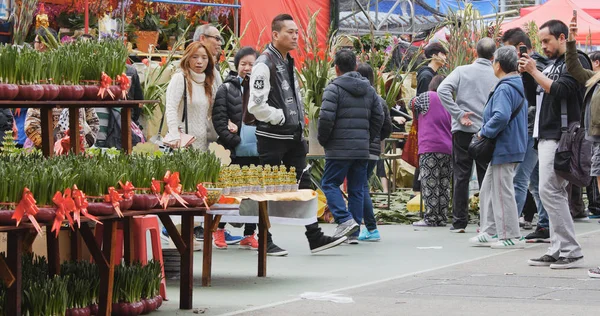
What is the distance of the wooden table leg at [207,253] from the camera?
29.3 feet

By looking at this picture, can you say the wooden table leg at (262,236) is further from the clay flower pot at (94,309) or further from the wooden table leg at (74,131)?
the clay flower pot at (94,309)

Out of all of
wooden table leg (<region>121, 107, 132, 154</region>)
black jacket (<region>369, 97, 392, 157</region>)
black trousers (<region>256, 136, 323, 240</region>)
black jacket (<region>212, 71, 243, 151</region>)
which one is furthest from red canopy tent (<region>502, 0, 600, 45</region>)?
wooden table leg (<region>121, 107, 132, 154</region>)

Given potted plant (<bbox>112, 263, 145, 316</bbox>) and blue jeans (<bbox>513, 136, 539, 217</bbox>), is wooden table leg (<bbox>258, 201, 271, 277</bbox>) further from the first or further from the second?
blue jeans (<bbox>513, 136, 539, 217</bbox>)

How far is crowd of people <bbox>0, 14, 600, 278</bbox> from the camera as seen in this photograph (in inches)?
394

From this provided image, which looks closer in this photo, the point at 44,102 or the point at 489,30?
the point at 44,102

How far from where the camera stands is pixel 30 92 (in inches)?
271

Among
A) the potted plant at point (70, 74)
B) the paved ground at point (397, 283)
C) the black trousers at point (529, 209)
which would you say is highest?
the potted plant at point (70, 74)

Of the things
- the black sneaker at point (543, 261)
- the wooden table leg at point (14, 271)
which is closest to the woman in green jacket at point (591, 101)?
the black sneaker at point (543, 261)

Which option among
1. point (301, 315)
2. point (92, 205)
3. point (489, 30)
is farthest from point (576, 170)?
point (489, 30)

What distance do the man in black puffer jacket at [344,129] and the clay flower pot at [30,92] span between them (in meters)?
5.06

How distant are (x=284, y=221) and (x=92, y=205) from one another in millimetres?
3491

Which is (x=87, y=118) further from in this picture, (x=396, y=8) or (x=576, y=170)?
(x=396, y=8)

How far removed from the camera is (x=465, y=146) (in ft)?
42.8

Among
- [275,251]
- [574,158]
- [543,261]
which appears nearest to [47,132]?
[275,251]
